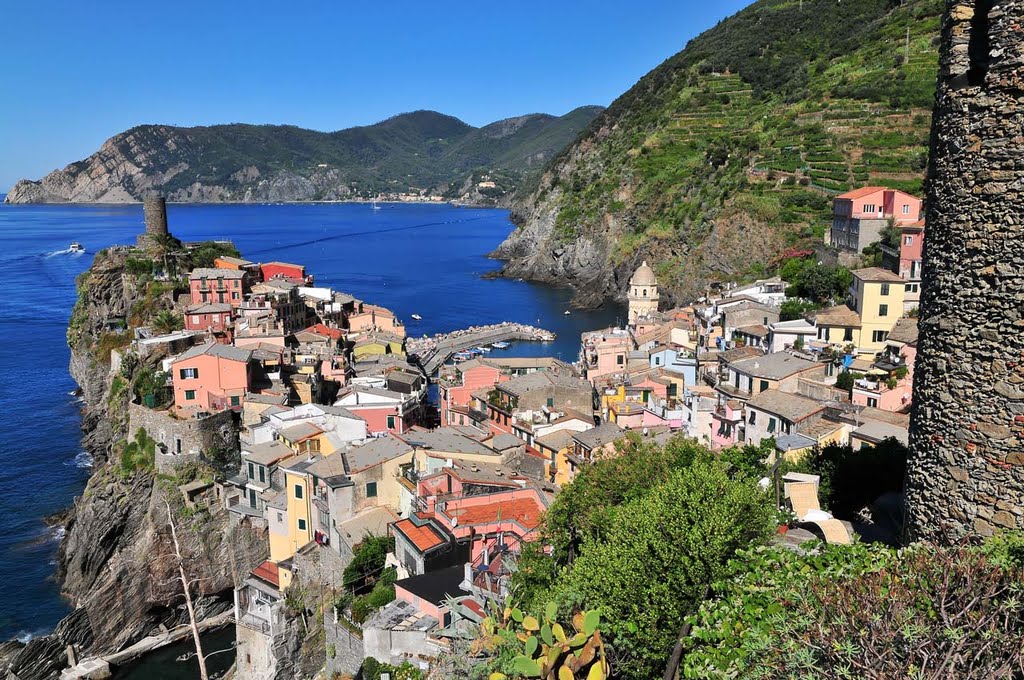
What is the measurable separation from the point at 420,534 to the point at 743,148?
5749cm

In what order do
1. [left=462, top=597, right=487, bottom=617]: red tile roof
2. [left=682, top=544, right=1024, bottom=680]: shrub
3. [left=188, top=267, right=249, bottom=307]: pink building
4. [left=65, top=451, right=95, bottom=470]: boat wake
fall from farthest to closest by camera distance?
[left=188, top=267, right=249, bottom=307]: pink building → [left=65, top=451, right=95, bottom=470]: boat wake → [left=462, top=597, right=487, bottom=617]: red tile roof → [left=682, top=544, right=1024, bottom=680]: shrub

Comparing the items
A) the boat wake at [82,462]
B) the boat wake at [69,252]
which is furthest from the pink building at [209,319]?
the boat wake at [69,252]

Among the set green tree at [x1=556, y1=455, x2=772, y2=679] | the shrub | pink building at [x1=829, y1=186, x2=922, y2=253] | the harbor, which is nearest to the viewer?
the shrub

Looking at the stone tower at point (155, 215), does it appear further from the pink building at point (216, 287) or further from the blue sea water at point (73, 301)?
the pink building at point (216, 287)

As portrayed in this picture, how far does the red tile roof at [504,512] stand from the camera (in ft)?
53.8

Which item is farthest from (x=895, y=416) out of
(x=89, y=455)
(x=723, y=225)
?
(x=723, y=225)

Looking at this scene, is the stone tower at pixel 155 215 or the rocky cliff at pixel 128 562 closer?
the rocky cliff at pixel 128 562

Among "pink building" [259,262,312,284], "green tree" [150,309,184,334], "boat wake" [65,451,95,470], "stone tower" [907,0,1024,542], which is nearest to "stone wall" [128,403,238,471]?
"boat wake" [65,451,95,470]

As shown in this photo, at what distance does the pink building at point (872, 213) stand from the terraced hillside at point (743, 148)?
815 centimetres

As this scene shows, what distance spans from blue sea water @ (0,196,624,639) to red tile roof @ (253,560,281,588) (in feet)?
24.1

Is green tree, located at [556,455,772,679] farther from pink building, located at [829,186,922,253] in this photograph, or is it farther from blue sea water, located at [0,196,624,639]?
pink building, located at [829,186,922,253]

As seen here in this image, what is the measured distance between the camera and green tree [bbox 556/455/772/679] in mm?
7863

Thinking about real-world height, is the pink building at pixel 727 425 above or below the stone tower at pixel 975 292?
below

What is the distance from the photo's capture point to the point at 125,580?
22.0 m
